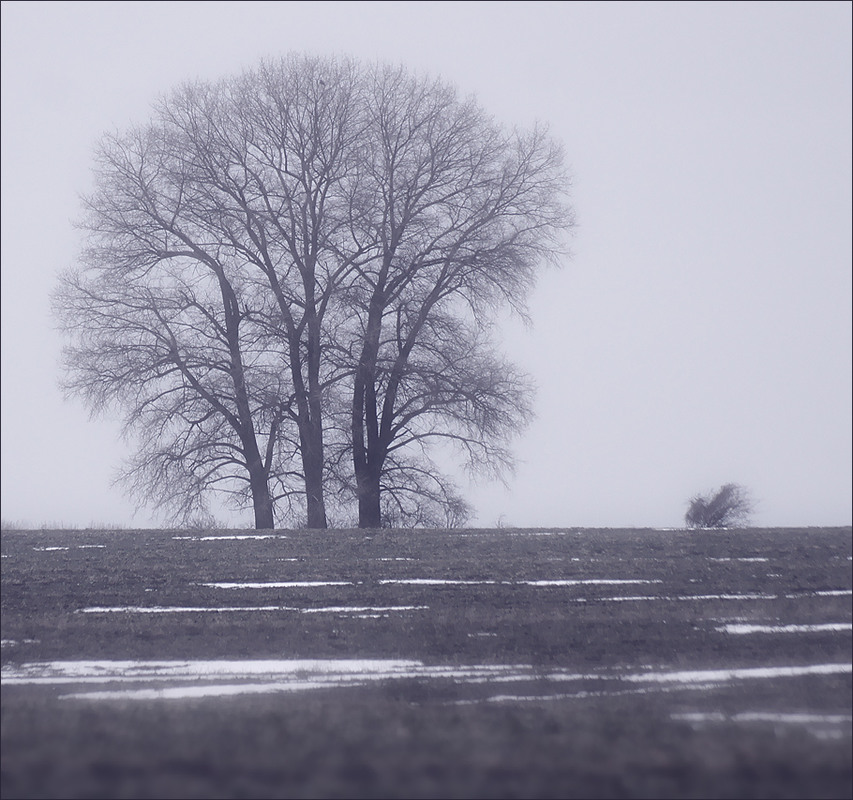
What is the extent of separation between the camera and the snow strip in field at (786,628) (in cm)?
679

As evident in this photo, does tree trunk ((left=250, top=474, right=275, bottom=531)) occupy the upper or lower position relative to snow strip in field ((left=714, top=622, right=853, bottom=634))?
upper

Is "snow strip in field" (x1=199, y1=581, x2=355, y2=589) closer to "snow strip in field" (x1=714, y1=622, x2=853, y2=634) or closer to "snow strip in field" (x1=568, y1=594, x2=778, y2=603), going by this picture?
"snow strip in field" (x1=568, y1=594, x2=778, y2=603)

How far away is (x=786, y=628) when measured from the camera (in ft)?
22.8

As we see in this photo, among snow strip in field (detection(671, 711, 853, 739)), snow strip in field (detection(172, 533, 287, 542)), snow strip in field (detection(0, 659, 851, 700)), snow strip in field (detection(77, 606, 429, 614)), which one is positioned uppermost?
snow strip in field (detection(172, 533, 287, 542))

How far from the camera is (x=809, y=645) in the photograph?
6.54m

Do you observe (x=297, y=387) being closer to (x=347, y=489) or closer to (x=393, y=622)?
(x=347, y=489)

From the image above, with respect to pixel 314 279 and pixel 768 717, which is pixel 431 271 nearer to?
pixel 314 279

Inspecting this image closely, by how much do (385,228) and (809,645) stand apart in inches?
654

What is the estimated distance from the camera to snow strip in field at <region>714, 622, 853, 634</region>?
267 inches

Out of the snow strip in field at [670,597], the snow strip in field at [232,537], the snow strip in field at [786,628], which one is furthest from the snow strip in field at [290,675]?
the snow strip in field at [232,537]

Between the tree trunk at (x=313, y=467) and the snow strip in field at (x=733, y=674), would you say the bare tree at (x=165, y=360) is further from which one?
the snow strip in field at (x=733, y=674)

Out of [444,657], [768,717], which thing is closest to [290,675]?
[444,657]

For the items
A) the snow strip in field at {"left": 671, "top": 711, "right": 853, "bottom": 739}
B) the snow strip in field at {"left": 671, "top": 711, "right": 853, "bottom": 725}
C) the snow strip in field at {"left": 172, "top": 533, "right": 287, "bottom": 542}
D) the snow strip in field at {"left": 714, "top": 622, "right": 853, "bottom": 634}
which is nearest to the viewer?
the snow strip in field at {"left": 671, "top": 711, "right": 853, "bottom": 739}

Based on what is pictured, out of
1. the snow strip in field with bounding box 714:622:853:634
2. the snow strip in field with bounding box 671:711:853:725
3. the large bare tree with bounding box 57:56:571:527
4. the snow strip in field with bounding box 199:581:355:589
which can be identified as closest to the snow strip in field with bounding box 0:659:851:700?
the snow strip in field with bounding box 671:711:853:725
